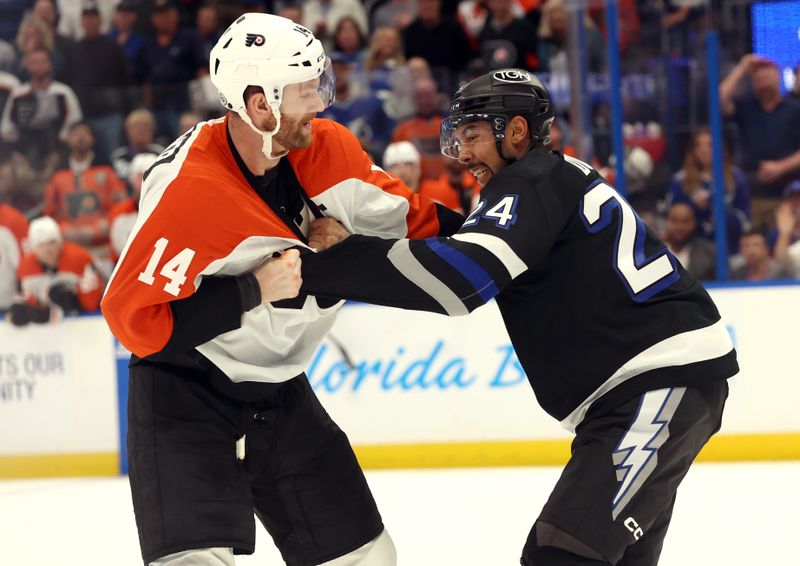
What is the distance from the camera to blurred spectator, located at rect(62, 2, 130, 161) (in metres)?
7.78

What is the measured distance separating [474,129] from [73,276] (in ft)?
16.2

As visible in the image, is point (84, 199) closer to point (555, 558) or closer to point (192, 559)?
point (192, 559)

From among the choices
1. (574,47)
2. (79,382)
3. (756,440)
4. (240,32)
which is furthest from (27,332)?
(240,32)

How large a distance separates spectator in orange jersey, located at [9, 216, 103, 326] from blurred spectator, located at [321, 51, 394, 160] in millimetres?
1721

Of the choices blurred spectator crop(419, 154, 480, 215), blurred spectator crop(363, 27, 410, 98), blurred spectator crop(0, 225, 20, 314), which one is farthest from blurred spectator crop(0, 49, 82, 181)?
blurred spectator crop(419, 154, 480, 215)

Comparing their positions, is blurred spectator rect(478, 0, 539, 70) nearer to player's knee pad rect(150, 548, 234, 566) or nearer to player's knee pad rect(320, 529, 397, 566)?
player's knee pad rect(320, 529, 397, 566)

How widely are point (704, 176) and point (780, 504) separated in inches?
84.3

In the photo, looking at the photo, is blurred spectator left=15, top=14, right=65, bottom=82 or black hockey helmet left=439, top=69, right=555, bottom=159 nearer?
black hockey helmet left=439, top=69, right=555, bottom=159

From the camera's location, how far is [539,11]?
26.3 feet

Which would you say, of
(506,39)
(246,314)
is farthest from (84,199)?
(246,314)

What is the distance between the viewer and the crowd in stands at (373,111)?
6605 mm

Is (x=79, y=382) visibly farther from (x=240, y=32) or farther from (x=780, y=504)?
(x=240, y=32)

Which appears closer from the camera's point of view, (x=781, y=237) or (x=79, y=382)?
(x=781, y=237)

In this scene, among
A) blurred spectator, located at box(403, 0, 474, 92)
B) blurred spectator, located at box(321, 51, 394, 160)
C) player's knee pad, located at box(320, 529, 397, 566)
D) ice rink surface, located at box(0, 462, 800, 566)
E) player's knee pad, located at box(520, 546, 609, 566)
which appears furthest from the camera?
blurred spectator, located at box(403, 0, 474, 92)
